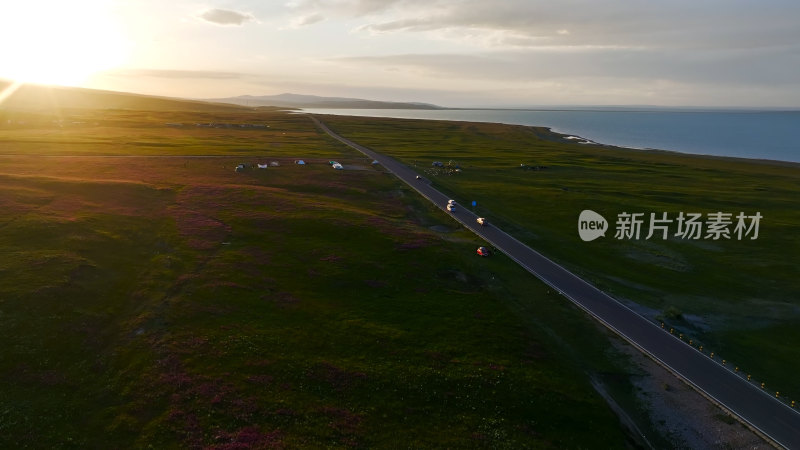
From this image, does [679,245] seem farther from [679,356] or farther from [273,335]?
[273,335]

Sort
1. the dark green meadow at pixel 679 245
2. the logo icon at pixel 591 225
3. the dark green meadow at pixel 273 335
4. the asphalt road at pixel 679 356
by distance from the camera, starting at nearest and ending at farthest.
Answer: the dark green meadow at pixel 273 335
the asphalt road at pixel 679 356
the dark green meadow at pixel 679 245
the logo icon at pixel 591 225

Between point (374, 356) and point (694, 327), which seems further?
point (694, 327)


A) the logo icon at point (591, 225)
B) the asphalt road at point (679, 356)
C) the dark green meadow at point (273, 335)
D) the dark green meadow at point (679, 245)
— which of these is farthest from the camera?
the logo icon at point (591, 225)

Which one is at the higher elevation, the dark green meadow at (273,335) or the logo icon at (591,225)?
the logo icon at (591,225)

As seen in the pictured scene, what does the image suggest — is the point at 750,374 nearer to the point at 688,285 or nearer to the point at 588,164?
the point at 688,285

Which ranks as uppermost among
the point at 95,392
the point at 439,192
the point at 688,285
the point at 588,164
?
the point at 588,164

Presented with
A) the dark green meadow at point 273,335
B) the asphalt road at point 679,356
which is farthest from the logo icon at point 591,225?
the dark green meadow at point 273,335

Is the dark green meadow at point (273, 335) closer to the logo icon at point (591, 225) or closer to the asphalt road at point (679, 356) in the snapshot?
the asphalt road at point (679, 356)

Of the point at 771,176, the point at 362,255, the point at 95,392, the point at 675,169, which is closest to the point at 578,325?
the point at 362,255
